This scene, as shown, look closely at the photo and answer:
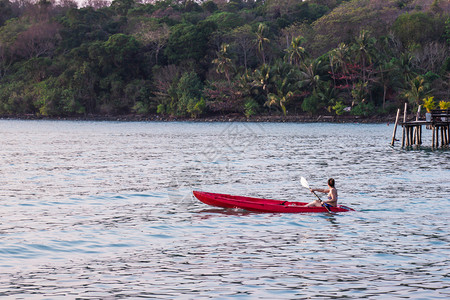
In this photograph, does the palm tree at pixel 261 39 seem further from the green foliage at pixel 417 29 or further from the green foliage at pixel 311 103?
the green foliage at pixel 417 29

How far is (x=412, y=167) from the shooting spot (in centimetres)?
2831

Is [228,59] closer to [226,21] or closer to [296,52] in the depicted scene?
[296,52]

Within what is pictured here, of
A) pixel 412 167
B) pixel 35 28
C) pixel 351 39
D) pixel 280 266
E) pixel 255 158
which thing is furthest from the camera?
pixel 35 28

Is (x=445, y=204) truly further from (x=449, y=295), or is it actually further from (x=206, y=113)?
(x=206, y=113)

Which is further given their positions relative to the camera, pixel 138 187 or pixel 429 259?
pixel 138 187

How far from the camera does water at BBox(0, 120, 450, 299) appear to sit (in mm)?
9867

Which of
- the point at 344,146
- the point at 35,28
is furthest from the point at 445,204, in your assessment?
the point at 35,28

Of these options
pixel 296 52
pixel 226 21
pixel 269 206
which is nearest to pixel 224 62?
pixel 296 52

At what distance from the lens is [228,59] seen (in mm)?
80625

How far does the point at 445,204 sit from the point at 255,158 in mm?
16903

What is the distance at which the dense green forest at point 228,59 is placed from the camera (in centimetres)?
7438

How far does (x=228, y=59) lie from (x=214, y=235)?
68.4 m

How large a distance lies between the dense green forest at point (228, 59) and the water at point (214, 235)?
Answer: 157ft

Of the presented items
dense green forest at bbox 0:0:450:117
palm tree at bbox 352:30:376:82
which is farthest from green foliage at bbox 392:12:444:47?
palm tree at bbox 352:30:376:82
